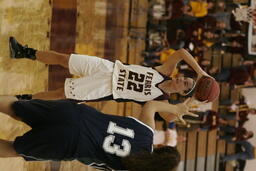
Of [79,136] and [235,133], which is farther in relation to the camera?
[235,133]

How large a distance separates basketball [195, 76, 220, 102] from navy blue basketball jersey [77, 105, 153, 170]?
34.3 inches

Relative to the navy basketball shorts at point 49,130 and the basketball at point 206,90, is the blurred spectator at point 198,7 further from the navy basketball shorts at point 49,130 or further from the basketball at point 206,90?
the navy basketball shorts at point 49,130

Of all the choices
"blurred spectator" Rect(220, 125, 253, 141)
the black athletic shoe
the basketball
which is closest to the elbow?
the basketball

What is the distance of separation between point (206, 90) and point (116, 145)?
1.12 meters

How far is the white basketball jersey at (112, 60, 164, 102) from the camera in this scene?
3400 mm

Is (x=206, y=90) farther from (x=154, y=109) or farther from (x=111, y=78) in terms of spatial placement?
(x=111, y=78)

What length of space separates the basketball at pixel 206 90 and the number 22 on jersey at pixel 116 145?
3.12 feet

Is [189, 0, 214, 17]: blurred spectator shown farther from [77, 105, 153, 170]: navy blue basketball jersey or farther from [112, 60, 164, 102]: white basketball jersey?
[77, 105, 153, 170]: navy blue basketball jersey

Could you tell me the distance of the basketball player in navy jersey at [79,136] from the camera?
2.35m

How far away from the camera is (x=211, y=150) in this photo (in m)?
8.26

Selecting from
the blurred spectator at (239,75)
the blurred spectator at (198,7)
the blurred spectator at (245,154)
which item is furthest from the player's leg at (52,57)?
the blurred spectator at (245,154)

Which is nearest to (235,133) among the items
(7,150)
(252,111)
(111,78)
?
(252,111)

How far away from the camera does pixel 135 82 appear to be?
3.40m

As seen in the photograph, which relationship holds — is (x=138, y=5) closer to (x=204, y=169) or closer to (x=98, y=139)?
(x=204, y=169)
